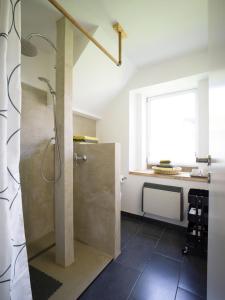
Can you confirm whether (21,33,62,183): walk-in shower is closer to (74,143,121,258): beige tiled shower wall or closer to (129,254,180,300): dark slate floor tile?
(74,143,121,258): beige tiled shower wall

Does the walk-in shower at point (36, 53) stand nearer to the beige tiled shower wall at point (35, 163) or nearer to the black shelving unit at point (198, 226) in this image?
the beige tiled shower wall at point (35, 163)

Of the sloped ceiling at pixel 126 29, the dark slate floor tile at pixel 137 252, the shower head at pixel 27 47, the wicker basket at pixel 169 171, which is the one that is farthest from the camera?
the wicker basket at pixel 169 171

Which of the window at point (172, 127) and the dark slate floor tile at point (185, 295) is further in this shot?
the window at point (172, 127)

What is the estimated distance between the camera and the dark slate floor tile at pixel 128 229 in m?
1.70

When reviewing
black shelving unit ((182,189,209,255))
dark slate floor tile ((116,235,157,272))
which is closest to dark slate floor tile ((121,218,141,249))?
dark slate floor tile ((116,235,157,272))

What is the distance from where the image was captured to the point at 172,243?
163cm

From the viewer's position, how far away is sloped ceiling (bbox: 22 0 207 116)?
1.22 m

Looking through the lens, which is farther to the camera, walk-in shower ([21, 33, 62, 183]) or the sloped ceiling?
the sloped ceiling

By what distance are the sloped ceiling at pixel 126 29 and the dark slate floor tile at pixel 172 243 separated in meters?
1.98

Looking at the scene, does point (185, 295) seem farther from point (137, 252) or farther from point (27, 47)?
point (27, 47)

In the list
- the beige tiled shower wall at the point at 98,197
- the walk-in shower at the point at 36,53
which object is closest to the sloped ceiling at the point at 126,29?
the walk-in shower at the point at 36,53

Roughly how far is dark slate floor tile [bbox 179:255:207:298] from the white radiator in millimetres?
473

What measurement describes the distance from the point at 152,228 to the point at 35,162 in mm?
1712

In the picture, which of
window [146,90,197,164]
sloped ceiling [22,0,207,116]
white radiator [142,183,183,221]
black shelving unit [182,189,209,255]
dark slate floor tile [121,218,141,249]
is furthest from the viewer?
window [146,90,197,164]
